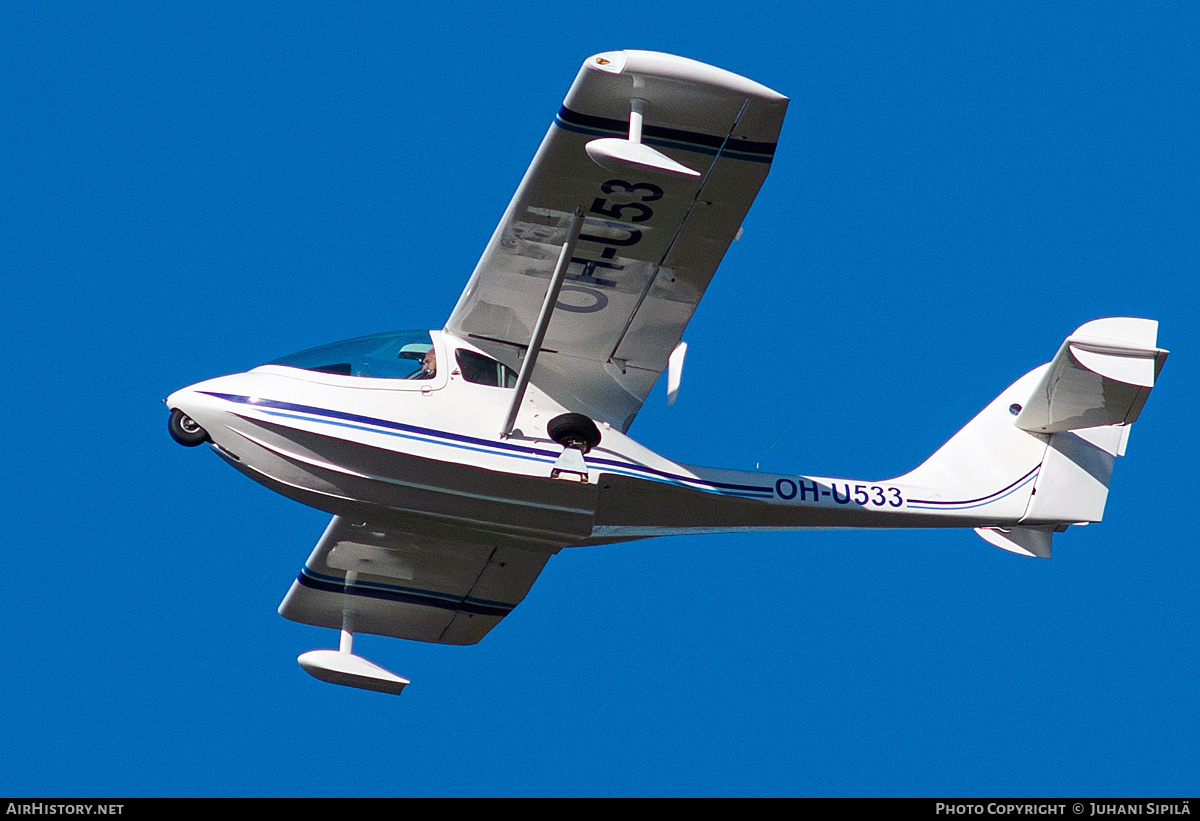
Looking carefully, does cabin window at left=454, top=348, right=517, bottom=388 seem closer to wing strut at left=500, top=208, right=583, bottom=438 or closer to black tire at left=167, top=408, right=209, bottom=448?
wing strut at left=500, top=208, right=583, bottom=438

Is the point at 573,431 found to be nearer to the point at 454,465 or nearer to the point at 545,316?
the point at 454,465

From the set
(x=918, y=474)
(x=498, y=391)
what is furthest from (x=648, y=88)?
(x=918, y=474)

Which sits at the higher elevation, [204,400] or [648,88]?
[648,88]

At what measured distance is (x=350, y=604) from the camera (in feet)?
57.5

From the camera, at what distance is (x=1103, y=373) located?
15.0 m

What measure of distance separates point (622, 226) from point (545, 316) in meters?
0.96

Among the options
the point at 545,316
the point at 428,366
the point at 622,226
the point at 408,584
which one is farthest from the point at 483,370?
the point at 408,584

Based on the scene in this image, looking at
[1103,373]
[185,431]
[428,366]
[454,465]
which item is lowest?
[454,465]

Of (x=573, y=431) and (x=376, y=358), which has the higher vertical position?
(x=376, y=358)

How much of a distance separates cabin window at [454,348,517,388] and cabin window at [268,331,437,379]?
25 centimetres

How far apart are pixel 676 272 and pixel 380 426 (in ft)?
9.05

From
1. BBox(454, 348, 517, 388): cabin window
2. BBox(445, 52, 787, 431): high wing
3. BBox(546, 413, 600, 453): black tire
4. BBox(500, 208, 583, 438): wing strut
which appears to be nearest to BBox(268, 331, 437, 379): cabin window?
BBox(454, 348, 517, 388): cabin window

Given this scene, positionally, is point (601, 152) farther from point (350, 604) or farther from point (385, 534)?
point (350, 604)

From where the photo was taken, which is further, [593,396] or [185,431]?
[593,396]
